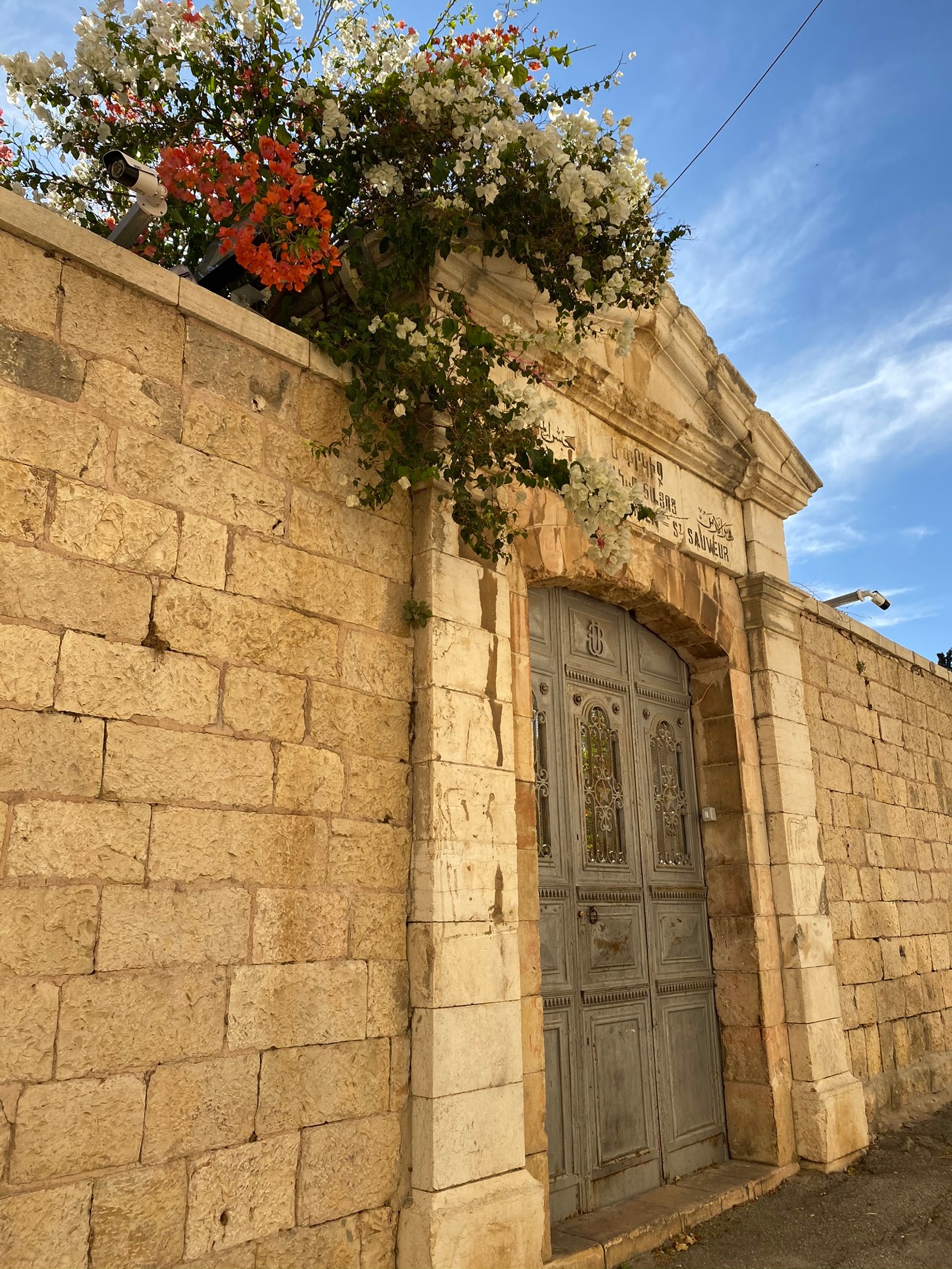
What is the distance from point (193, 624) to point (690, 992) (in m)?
3.27

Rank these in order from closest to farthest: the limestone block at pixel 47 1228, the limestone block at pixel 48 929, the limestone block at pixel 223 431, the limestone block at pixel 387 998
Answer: the limestone block at pixel 47 1228 < the limestone block at pixel 48 929 < the limestone block at pixel 223 431 < the limestone block at pixel 387 998

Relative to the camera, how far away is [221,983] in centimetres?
269

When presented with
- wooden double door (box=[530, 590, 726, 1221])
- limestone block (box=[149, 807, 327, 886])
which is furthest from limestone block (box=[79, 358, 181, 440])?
wooden double door (box=[530, 590, 726, 1221])

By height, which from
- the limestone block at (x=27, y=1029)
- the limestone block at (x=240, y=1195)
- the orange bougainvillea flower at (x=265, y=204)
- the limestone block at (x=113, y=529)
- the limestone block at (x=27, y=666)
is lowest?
the limestone block at (x=240, y=1195)

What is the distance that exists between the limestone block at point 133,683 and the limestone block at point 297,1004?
0.75 m

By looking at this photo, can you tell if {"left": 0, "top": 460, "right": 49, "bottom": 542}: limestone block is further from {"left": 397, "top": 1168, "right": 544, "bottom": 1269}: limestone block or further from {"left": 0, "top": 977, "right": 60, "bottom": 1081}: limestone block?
{"left": 397, "top": 1168, "right": 544, "bottom": 1269}: limestone block

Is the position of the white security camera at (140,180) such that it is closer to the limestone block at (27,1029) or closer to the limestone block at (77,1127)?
the limestone block at (27,1029)

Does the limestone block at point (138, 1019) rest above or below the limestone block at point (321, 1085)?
above

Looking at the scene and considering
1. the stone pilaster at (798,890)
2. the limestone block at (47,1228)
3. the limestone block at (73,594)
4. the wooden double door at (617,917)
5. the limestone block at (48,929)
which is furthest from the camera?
the stone pilaster at (798,890)

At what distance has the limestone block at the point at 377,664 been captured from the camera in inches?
127

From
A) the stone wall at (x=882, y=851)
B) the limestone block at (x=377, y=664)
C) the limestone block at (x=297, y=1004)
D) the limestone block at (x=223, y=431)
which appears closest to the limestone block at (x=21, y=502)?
Answer: the limestone block at (x=223, y=431)

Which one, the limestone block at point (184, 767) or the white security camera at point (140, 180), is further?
the white security camera at point (140, 180)

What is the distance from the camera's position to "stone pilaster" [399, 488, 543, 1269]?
9.80 ft

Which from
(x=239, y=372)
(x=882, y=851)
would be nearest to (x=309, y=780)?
(x=239, y=372)
